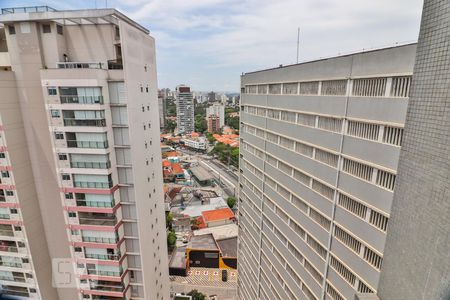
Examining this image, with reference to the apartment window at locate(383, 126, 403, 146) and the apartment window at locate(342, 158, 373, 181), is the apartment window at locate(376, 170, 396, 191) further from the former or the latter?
the apartment window at locate(383, 126, 403, 146)

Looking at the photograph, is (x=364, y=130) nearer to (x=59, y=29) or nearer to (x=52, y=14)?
(x=52, y=14)

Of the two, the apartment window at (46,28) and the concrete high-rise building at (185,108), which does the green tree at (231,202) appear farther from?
the concrete high-rise building at (185,108)

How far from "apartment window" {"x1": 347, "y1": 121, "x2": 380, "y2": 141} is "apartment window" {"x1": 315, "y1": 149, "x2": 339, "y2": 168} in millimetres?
1429

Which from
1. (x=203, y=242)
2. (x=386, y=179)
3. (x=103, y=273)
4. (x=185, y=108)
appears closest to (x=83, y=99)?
(x=103, y=273)

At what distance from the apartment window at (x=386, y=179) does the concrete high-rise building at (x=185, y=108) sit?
122342 mm

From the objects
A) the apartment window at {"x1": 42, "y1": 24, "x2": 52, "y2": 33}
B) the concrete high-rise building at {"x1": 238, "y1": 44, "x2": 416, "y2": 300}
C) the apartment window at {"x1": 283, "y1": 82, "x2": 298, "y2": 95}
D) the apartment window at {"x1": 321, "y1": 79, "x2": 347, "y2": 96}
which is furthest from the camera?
the apartment window at {"x1": 283, "y1": 82, "x2": 298, "y2": 95}

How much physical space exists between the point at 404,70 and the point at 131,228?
16836 mm

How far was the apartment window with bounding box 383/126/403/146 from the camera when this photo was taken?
7656 mm

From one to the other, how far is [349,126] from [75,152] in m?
14.7

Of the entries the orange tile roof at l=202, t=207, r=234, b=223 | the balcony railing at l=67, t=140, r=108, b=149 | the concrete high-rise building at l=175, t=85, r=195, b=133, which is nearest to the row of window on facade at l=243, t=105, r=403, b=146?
the balcony railing at l=67, t=140, r=108, b=149

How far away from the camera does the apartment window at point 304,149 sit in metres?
12.5

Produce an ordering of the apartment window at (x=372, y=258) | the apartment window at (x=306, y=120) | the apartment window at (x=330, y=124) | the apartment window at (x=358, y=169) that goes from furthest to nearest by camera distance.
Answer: the apartment window at (x=306, y=120) < the apartment window at (x=330, y=124) < the apartment window at (x=358, y=169) < the apartment window at (x=372, y=258)

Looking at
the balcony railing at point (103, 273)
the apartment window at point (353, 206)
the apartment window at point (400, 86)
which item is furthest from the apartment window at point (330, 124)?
the balcony railing at point (103, 273)

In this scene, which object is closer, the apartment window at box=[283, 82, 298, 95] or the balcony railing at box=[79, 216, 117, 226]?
the apartment window at box=[283, 82, 298, 95]
